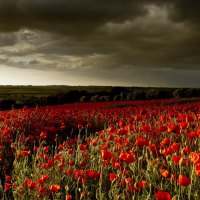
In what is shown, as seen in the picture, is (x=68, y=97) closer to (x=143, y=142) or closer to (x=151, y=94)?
(x=151, y=94)

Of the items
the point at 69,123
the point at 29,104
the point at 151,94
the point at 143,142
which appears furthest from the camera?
the point at 151,94

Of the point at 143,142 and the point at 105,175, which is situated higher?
the point at 143,142

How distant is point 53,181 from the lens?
6.97 metres

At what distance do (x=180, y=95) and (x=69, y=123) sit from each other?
2502 centimetres

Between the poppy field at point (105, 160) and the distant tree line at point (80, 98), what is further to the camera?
the distant tree line at point (80, 98)

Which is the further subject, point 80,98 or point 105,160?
point 80,98

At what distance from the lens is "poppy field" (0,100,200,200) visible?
545 cm

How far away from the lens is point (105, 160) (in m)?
6.43

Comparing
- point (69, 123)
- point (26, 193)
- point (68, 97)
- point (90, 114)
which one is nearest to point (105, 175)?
point (26, 193)

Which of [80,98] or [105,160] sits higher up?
[105,160]

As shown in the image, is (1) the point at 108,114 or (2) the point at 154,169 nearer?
(2) the point at 154,169

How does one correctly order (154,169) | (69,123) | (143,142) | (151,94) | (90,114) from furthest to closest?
1. (151,94)
2. (90,114)
3. (69,123)
4. (154,169)
5. (143,142)

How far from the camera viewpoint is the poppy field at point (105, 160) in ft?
17.9

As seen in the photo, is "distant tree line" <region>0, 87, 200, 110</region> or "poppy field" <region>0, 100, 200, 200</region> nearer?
"poppy field" <region>0, 100, 200, 200</region>
